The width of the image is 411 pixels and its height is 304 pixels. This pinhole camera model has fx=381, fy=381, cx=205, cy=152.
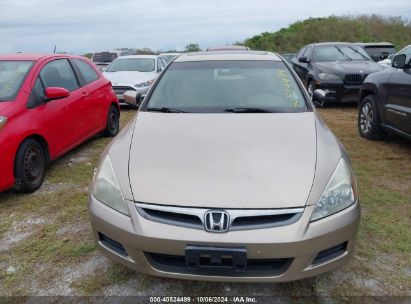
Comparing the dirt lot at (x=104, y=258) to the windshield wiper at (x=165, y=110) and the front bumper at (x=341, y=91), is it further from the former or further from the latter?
the front bumper at (x=341, y=91)

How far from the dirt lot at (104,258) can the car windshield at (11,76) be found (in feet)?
3.60

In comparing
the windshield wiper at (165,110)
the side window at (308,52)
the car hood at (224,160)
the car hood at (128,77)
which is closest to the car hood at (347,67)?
the side window at (308,52)

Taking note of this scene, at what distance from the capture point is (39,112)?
4340 mm

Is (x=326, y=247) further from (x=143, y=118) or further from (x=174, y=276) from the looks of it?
(x=143, y=118)

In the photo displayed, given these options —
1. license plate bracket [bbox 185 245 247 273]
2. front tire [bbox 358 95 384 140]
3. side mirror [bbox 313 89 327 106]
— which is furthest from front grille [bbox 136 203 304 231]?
front tire [bbox 358 95 384 140]

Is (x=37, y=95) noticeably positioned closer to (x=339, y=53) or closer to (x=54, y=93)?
(x=54, y=93)

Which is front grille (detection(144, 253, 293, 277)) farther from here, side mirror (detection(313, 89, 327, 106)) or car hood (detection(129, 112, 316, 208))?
side mirror (detection(313, 89, 327, 106))

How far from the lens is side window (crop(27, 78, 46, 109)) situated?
4262 millimetres

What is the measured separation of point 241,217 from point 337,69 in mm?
7829

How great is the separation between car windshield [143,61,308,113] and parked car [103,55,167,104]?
561 centimetres

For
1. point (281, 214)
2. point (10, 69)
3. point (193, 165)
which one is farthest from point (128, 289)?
point (10, 69)

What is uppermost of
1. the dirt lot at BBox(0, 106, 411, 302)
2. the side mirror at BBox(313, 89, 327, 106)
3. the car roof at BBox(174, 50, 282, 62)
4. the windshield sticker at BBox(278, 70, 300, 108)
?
the car roof at BBox(174, 50, 282, 62)

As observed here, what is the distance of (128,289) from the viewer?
2.58m

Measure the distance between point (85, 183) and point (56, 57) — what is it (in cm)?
190
